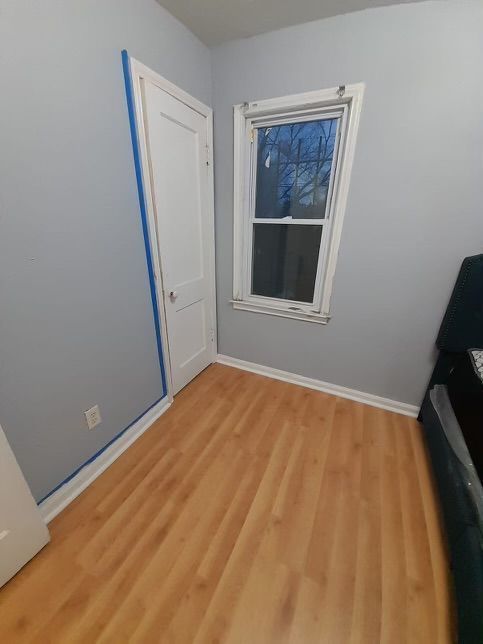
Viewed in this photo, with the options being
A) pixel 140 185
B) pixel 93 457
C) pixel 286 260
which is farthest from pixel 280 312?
pixel 93 457

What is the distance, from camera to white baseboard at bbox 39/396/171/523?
1231 millimetres

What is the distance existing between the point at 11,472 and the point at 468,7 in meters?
2.82

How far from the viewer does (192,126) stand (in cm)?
167

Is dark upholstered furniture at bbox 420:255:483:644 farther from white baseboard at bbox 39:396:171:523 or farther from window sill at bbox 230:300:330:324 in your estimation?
white baseboard at bbox 39:396:171:523

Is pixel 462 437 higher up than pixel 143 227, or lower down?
lower down

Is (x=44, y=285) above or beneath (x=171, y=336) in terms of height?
above

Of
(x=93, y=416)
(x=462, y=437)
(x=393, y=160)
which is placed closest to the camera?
(x=462, y=437)

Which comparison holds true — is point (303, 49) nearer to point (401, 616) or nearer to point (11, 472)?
point (11, 472)

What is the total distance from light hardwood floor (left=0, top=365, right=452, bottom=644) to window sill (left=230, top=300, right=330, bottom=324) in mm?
809

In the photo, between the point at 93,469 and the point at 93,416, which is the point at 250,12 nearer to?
the point at 93,416

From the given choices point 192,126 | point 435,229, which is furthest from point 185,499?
point 192,126

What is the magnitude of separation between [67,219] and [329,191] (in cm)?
158

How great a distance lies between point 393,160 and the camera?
149cm

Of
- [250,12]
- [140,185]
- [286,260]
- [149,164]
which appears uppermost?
[250,12]
